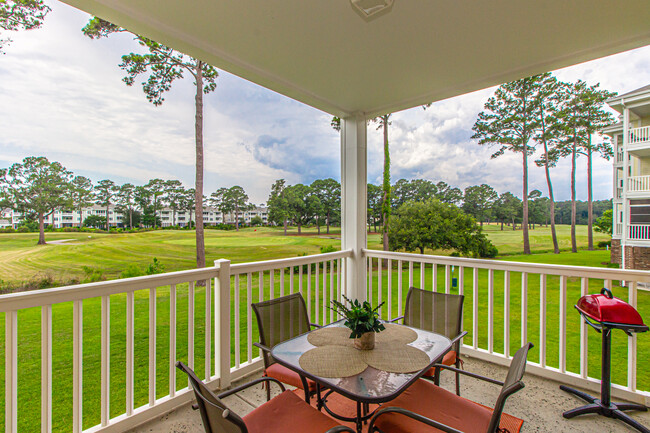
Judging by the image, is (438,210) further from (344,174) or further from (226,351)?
(226,351)

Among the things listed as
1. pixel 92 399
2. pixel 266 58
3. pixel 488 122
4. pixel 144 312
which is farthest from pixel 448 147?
pixel 92 399

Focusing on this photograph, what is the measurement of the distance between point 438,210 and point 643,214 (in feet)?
5.75

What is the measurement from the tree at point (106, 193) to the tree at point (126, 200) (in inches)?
1.7

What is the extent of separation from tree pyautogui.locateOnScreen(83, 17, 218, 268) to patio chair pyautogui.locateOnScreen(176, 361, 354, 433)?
156 centimetres

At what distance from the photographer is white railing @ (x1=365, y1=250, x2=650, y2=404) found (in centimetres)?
236

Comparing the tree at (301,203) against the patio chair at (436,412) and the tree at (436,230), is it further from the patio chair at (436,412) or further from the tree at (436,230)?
the patio chair at (436,412)

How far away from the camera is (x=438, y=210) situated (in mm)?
3666

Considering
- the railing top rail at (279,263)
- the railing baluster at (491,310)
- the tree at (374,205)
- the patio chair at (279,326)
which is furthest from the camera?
the tree at (374,205)

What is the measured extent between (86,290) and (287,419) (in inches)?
58.2

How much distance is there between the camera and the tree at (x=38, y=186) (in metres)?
1.85

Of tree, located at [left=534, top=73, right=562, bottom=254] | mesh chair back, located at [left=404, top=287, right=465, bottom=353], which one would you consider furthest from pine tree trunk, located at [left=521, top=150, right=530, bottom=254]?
mesh chair back, located at [left=404, top=287, right=465, bottom=353]

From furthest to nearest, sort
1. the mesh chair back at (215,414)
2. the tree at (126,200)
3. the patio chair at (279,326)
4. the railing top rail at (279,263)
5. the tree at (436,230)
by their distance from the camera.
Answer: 1. the tree at (436,230)
2. the railing top rail at (279,263)
3. the tree at (126,200)
4. the patio chair at (279,326)
5. the mesh chair back at (215,414)

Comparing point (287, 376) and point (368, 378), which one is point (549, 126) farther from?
point (287, 376)

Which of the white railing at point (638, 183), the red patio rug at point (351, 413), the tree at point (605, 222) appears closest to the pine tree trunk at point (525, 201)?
the tree at point (605, 222)
